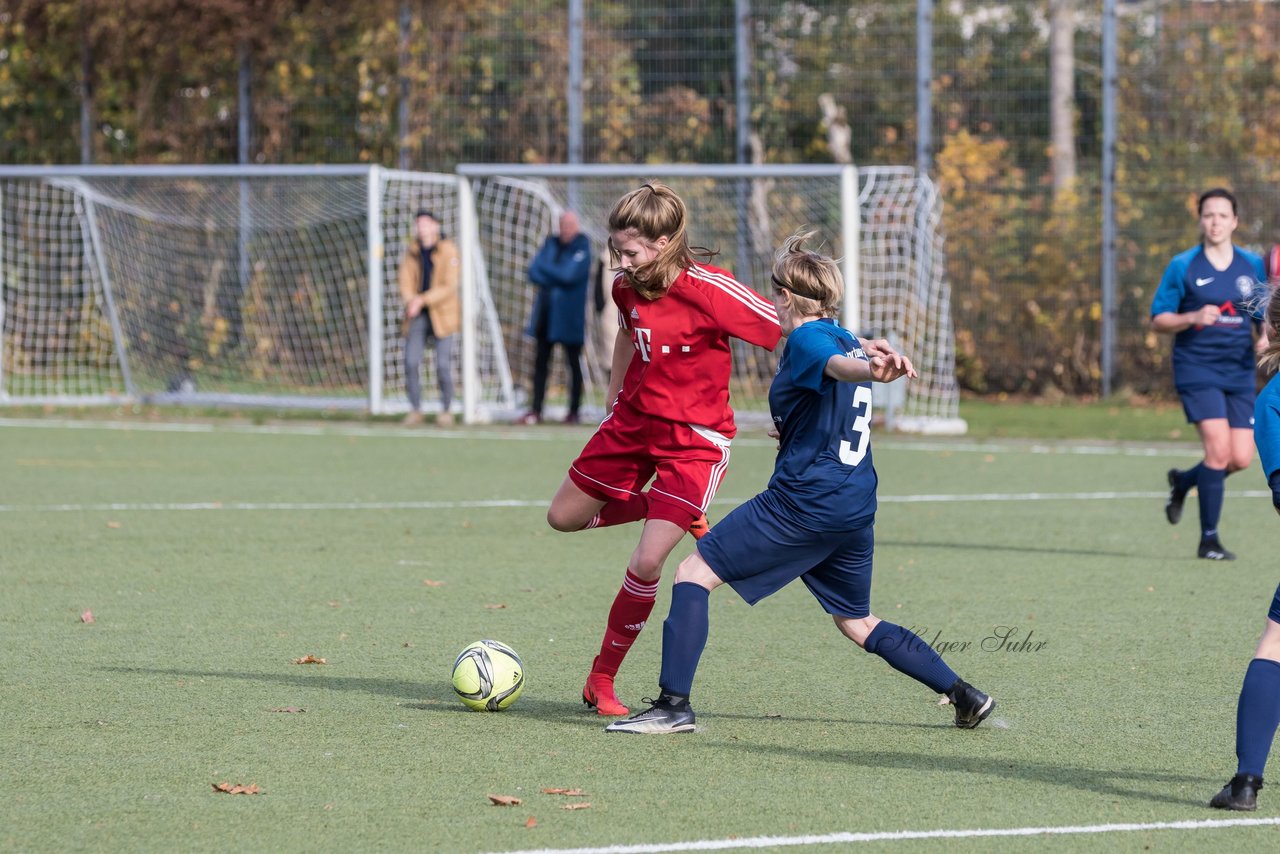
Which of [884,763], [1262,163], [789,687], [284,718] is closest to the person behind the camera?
[884,763]

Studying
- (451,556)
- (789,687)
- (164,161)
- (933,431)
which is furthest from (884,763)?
(164,161)

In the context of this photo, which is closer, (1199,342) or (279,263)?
(1199,342)

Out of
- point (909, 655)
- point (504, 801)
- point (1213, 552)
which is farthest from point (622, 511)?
point (1213, 552)

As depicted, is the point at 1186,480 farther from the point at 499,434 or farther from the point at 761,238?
the point at 761,238

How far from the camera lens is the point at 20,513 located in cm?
1043

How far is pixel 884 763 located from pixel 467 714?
1.39m

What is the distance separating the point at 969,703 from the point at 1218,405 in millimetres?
4199

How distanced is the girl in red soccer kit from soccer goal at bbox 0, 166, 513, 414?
42.1ft

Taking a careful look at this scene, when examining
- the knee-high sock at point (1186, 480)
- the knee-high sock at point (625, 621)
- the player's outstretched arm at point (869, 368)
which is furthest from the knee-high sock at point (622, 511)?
the knee-high sock at point (1186, 480)

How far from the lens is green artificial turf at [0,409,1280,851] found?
4395 millimetres

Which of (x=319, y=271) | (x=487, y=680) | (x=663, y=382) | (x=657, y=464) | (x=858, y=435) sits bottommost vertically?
(x=487, y=680)

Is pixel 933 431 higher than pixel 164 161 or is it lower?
lower

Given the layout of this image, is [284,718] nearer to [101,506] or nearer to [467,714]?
[467,714]

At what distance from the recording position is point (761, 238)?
18.6 m
